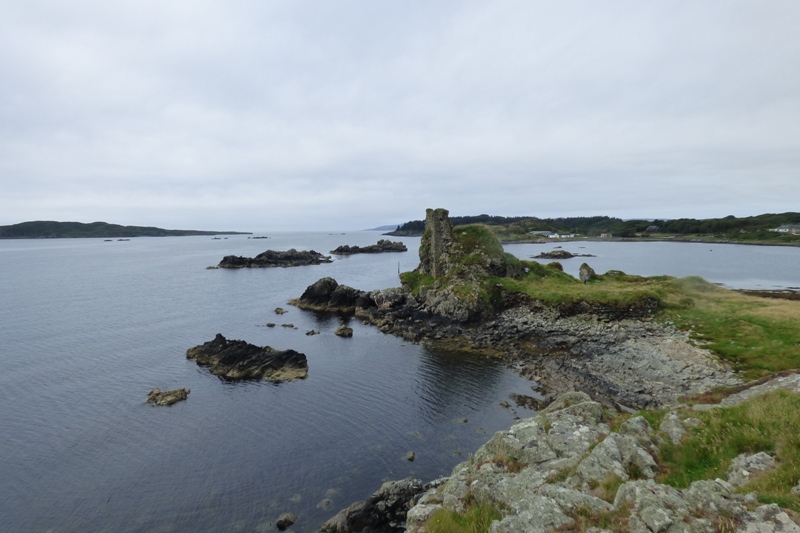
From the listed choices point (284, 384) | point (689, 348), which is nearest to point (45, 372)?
point (284, 384)

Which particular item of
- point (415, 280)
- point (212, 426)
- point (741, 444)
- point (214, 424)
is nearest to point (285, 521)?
point (212, 426)

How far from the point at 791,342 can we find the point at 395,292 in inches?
1916

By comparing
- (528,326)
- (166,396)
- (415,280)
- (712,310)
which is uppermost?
(415,280)

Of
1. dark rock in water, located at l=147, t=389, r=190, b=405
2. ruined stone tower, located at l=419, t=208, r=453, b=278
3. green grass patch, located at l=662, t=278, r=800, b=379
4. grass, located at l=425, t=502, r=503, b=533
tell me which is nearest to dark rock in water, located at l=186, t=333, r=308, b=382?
dark rock in water, located at l=147, t=389, r=190, b=405

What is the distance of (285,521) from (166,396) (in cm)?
2032

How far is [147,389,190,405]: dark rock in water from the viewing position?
3309 cm

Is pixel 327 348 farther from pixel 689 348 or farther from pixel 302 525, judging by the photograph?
pixel 689 348

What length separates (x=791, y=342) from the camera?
101ft

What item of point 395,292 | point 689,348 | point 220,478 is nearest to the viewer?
point 220,478

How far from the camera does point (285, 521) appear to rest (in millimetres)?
19328

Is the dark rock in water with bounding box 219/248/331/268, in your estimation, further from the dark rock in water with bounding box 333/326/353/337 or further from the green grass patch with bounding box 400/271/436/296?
the dark rock in water with bounding box 333/326/353/337

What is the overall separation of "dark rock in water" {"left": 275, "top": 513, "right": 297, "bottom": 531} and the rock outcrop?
27.6ft

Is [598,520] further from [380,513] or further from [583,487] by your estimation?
[380,513]

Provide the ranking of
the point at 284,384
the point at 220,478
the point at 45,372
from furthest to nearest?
the point at 45,372
the point at 284,384
the point at 220,478
